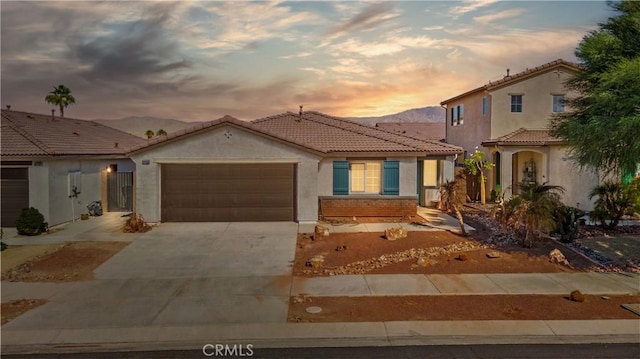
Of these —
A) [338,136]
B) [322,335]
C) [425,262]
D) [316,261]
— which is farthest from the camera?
[338,136]

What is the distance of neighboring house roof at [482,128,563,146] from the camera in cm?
2345

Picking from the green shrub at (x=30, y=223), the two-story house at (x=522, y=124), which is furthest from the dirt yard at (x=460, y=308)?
the two-story house at (x=522, y=124)

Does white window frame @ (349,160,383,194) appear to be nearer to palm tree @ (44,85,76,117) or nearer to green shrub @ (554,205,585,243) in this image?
green shrub @ (554,205,585,243)

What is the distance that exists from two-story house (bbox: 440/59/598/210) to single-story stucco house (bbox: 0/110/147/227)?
717 inches

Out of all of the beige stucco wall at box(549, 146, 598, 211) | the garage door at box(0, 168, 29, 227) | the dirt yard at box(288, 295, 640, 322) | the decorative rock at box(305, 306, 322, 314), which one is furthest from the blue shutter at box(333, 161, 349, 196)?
the garage door at box(0, 168, 29, 227)

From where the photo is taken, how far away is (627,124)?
11.3m

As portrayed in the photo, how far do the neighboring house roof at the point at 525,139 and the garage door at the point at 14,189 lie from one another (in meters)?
20.9

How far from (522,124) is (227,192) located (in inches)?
644

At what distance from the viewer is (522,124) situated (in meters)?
25.7

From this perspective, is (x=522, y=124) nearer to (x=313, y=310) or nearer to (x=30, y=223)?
(x=313, y=310)

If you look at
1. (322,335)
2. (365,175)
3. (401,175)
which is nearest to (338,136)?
(365,175)

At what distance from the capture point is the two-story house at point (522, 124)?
2372 centimetres

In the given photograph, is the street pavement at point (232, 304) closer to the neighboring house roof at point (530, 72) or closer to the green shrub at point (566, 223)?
the green shrub at point (566, 223)

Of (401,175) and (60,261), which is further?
(401,175)
